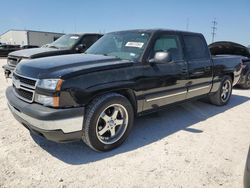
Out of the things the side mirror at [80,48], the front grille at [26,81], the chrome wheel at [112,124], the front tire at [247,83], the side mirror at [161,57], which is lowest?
the front tire at [247,83]

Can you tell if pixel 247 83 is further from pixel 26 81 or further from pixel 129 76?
pixel 26 81

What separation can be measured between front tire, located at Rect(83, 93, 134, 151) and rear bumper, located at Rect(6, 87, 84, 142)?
14 cm

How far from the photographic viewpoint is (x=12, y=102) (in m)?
3.26

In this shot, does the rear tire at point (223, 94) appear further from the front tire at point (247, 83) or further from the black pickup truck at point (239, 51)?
the front tire at point (247, 83)

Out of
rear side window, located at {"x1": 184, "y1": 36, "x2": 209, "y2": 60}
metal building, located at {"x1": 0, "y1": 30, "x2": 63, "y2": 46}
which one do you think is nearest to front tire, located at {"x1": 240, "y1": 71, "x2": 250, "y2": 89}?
rear side window, located at {"x1": 184, "y1": 36, "x2": 209, "y2": 60}

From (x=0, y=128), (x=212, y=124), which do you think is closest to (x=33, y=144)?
(x=0, y=128)

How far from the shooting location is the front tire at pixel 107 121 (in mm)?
3025

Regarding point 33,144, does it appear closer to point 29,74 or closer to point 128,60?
point 29,74

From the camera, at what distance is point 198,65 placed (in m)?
4.70

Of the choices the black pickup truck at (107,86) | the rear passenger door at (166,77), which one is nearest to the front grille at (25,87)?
the black pickup truck at (107,86)

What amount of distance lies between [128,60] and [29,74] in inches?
56.8

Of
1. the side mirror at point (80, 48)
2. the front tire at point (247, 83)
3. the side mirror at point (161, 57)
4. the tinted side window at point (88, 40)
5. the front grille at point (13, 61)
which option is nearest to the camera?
→ the side mirror at point (161, 57)

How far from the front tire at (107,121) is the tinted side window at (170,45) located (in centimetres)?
116

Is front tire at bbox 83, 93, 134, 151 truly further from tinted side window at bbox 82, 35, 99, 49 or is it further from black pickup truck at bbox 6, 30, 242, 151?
tinted side window at bbox 82, 35, 99, 49
